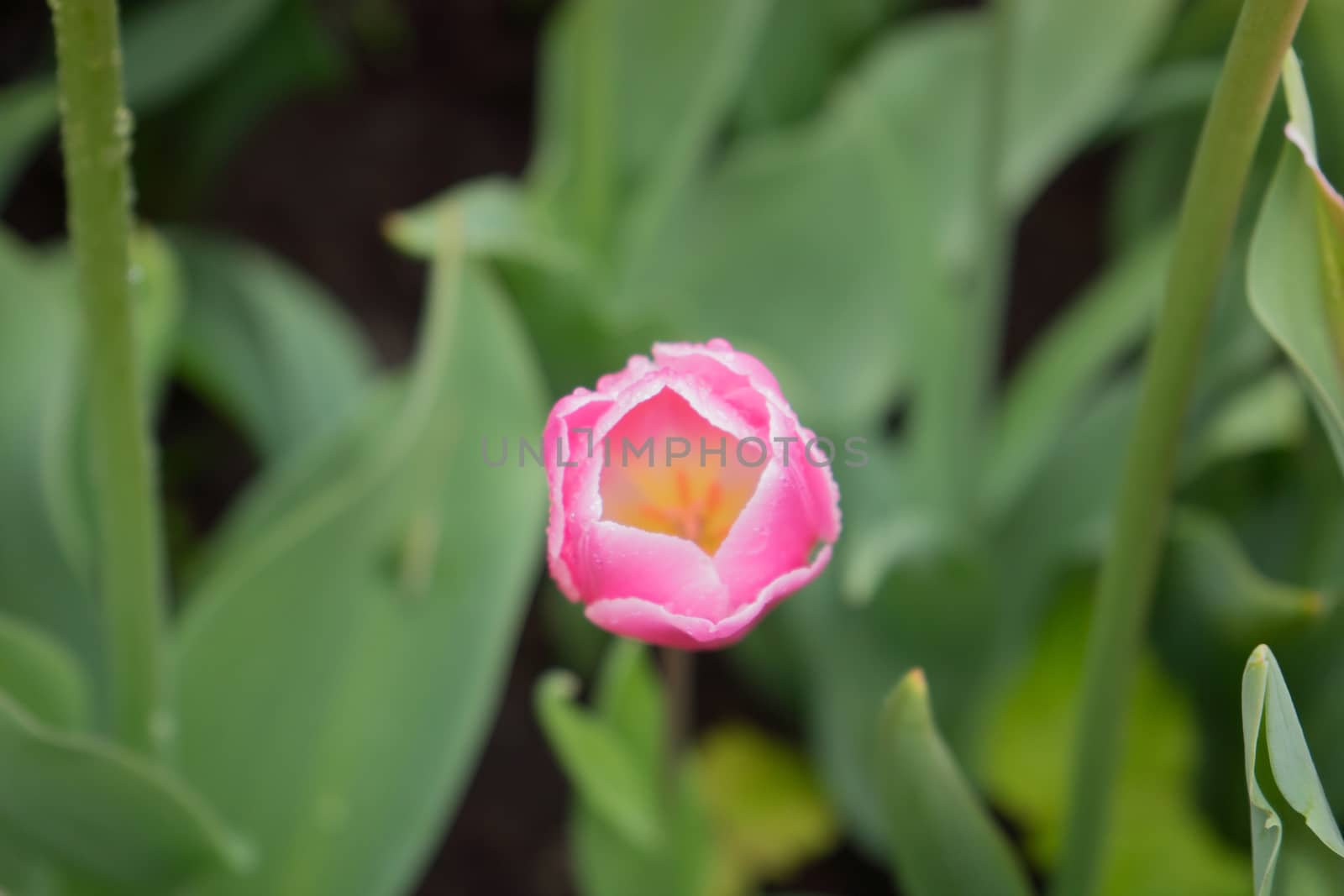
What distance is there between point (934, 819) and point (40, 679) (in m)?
0.45

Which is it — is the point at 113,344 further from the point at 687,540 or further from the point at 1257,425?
the point at 1257,425

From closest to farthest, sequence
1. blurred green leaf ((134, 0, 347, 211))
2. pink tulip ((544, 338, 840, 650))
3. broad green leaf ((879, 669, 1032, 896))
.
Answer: pink tulip ((544, 338, 840, 650))
broad green leaf ((879, 669, 1032, 896))
blurred green leaf ((134, 0, 347, 211))

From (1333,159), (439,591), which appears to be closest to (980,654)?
(439,591)

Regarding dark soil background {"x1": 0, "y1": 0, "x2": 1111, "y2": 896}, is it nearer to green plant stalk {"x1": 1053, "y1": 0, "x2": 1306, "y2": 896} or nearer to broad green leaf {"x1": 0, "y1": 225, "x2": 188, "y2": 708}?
broad green leaf {"x1": 0, "y1": 225, "x2": 188, "y2": 708}

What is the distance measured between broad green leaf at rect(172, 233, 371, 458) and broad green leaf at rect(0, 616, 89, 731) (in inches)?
14.8

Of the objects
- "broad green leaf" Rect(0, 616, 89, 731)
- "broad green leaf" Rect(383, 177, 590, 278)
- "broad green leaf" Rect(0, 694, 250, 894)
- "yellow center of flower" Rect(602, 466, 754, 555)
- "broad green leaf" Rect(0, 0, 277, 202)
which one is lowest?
"broad green leaf" Rect(0, 694, 250, 894)

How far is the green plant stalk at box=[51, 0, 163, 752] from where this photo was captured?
442mm

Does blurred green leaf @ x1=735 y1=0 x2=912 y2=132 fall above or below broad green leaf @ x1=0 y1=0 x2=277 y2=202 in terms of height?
above

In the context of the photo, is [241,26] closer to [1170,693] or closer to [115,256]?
[115,256]

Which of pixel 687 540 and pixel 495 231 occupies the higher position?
pixel 495 231

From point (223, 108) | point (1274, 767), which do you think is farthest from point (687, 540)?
point (223, 108)

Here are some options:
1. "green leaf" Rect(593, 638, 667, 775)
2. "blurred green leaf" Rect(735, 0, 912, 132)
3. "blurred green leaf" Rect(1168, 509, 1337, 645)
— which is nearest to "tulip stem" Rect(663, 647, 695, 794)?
"green leaf" Rect(593, 638, 667, 775)

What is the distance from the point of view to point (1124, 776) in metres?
1.06

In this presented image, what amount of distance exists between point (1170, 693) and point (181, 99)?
1.07 meters
